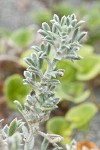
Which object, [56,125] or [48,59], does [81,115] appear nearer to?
[56,125]

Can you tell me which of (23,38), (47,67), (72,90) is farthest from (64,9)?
(47,67)

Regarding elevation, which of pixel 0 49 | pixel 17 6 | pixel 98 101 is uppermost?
pixel 17 6

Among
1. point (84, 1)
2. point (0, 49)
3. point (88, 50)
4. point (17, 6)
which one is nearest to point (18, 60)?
point (0, 49)

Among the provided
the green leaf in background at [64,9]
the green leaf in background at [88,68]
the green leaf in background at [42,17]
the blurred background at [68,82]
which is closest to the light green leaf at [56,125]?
the blurred background at [68,82]

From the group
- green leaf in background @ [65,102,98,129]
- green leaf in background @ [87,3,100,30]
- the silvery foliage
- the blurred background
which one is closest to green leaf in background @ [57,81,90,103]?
the blurred background

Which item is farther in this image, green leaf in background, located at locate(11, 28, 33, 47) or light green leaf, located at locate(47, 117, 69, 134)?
green leaf in background, located at locate(11, 28, 33, 47)

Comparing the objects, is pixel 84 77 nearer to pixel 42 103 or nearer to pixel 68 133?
pixel 68 133

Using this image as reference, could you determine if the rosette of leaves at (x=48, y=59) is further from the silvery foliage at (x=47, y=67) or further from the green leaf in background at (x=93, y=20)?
the green leaf in background at (x=93, y=20)

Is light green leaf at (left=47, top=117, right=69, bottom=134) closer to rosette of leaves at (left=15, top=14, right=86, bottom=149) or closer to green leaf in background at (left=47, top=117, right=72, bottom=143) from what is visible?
green leaf in background at (left=47, top=117, right=72, bottom=143)
